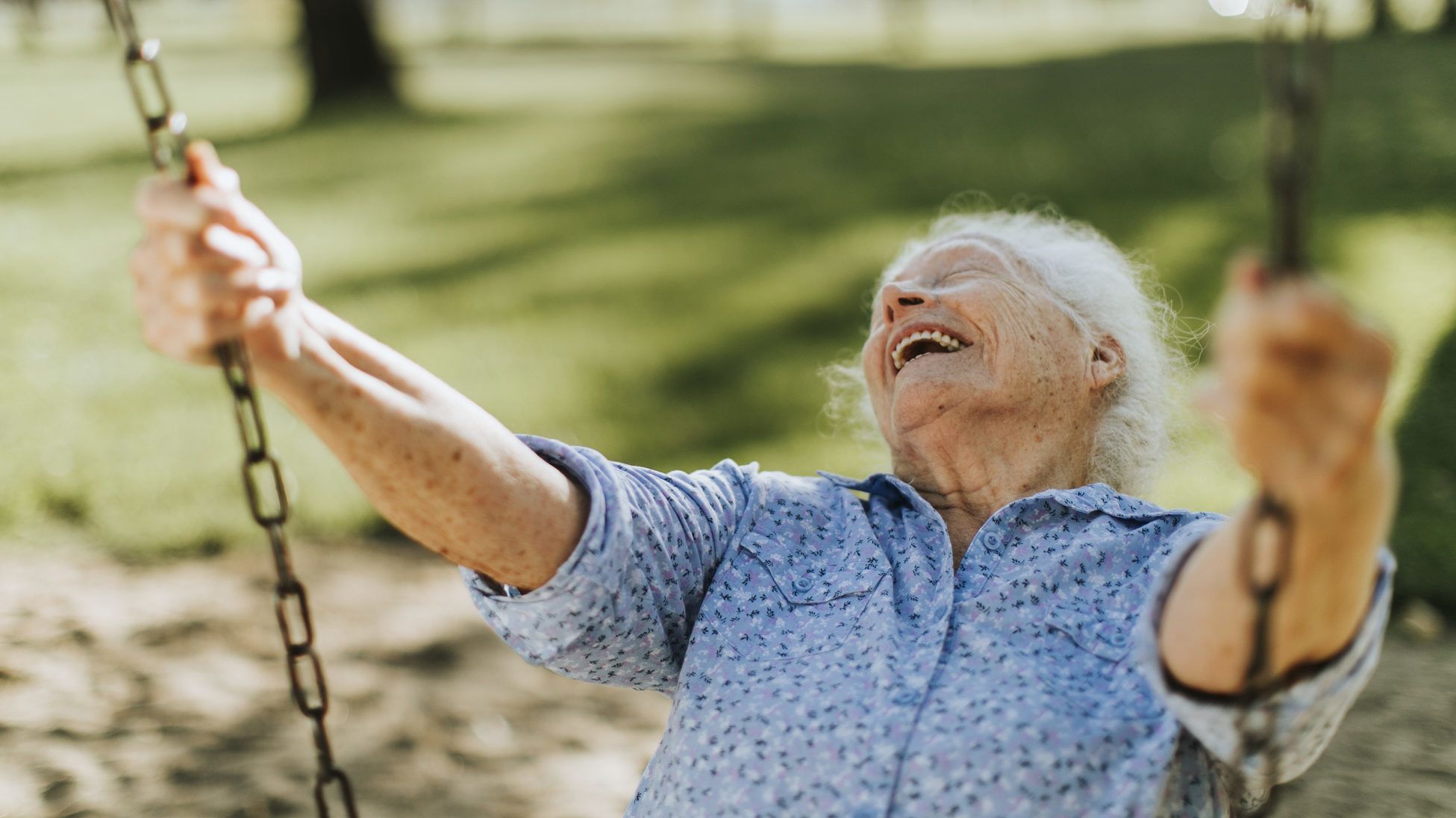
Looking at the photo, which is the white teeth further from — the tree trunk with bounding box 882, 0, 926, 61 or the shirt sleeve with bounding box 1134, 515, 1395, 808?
the tree trunk with bounding box 882, 0, 926, 61

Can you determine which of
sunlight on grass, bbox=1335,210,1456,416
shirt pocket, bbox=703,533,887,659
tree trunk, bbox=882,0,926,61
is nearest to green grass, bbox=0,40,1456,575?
sunlight on grass, bbox=1335,210,1456,416

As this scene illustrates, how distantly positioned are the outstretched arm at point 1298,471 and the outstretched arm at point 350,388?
3.20 feet

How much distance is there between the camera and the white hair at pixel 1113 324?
8.41 ft

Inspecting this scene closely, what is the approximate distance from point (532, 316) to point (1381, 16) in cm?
1840

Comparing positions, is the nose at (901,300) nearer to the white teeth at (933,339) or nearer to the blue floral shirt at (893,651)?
the white teeth at (933,339)

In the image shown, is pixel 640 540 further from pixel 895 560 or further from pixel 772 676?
pixel 895 560

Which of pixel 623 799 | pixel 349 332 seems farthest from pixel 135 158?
pixel 349 332

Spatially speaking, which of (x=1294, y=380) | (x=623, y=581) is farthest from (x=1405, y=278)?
(x=1294, y=380)

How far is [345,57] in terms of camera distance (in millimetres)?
14656

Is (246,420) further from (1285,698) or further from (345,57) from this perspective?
(345,57)

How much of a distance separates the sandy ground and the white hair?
4.63 ft

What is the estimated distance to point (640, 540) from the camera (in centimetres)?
202

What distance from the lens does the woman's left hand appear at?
1.22 metres

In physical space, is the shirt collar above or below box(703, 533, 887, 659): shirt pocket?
above
